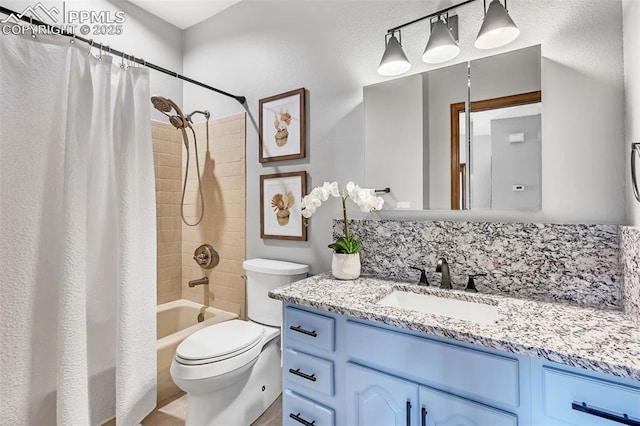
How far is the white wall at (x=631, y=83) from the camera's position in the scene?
3.18 ft

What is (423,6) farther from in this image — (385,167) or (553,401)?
(553,401)

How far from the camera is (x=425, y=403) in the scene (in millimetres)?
951

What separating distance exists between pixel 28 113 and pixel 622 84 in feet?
7.59

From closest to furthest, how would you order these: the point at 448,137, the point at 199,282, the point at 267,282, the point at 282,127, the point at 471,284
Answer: the point at 471,284, the point at 448,137, the point at 267,282, the point at 282,127, the point at 199,282

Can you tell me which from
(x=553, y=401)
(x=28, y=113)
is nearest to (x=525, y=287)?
(x=553, y=401)

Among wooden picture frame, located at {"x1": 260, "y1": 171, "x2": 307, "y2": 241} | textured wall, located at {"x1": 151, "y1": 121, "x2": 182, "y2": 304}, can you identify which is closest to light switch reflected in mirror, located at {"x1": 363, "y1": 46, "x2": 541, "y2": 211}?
wooden picture frame, located at {"x1": 260, "y1": 171, "x2": 307, "y2": 241}

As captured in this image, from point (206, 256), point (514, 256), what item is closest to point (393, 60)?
point (514, 256)

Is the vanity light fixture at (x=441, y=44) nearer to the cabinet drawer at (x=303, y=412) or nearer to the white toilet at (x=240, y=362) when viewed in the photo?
the white toilet at (x=240, y=362)

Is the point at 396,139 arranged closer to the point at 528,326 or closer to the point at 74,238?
the point at 528,326

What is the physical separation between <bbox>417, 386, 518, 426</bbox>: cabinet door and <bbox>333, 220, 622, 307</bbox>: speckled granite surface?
56 centimetres

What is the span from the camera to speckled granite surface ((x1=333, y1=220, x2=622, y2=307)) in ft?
3.65

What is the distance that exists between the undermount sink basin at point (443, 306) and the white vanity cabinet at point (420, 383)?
0.77ft

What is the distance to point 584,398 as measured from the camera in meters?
0.75

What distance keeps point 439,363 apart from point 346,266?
0.65 m
